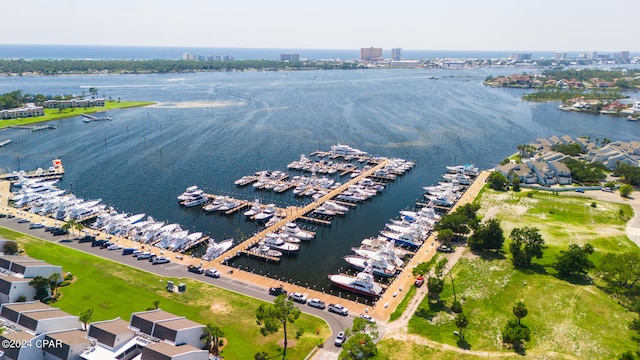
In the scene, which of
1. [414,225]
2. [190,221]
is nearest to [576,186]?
[414,225]

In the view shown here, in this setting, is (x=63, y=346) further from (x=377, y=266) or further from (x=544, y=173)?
(x=544, y=173)

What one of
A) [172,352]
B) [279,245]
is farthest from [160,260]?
[172,352]

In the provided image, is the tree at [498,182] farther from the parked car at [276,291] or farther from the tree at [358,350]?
the tree at [358,350]

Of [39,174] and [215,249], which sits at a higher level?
[39,174]

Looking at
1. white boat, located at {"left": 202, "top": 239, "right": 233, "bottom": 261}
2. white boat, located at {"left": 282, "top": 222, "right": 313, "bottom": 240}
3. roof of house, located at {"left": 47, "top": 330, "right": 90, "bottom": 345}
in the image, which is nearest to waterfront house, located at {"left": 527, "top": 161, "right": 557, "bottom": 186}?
white boat, located at {"left": 282, "top": 222, "right": 313, "bottom": 240}

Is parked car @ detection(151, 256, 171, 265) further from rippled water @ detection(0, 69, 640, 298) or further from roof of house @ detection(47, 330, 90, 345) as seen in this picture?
roof of house @ detection(47, 330, 90, 345)

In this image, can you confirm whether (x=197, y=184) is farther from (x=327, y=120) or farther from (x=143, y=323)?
(x=327, y=120)

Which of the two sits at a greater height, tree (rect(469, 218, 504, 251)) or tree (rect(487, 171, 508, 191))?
tree (rect(487, 171, 508, 191))
